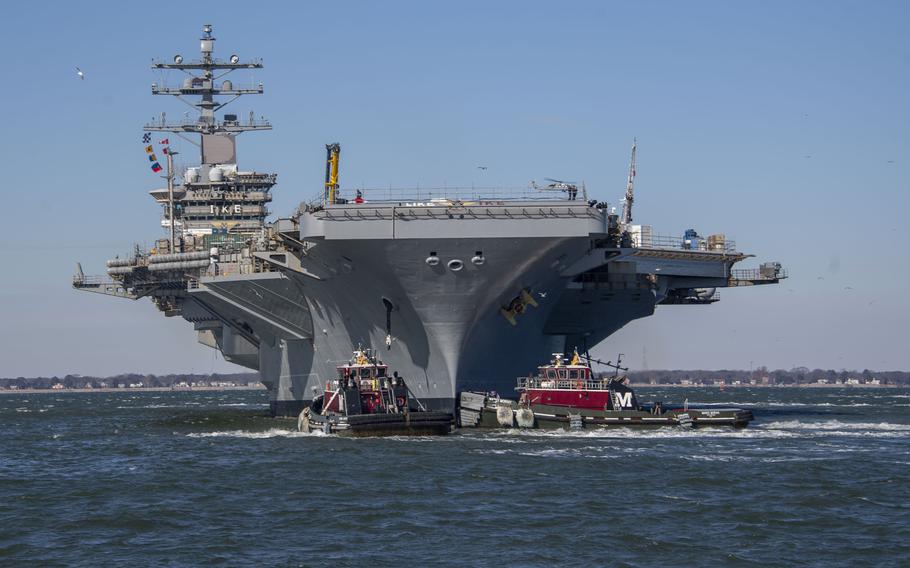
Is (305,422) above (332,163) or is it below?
below

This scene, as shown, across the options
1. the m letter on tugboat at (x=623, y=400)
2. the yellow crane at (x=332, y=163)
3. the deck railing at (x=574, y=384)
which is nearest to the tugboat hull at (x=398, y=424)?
the deck railing at (x=574, y=384)

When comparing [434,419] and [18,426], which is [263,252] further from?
[18,426]

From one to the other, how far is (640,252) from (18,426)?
29.5 meters

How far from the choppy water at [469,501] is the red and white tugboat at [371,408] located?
500 millimetres

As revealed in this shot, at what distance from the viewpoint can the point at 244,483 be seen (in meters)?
29.5

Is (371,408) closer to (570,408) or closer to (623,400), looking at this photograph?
(570,408)

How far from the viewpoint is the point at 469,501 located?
85.9ft

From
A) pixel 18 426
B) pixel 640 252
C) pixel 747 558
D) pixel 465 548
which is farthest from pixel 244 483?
pixel 18 426

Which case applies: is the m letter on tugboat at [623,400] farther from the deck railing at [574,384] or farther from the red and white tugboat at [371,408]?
the red and white tugboat at [371,408]

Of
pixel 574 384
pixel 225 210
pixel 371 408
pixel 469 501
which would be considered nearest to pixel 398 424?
pixel 371 408

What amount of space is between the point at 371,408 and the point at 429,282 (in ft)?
13.5

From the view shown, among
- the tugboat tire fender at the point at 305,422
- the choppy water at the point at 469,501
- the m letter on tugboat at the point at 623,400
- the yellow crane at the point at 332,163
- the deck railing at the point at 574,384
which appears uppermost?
the yellow crane at the point at 332,163

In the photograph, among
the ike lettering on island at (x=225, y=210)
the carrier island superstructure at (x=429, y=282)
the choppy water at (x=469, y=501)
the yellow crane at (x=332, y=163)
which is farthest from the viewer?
the ike lettering on island at (x=225, y=210)

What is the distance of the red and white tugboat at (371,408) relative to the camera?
38.5 meters
